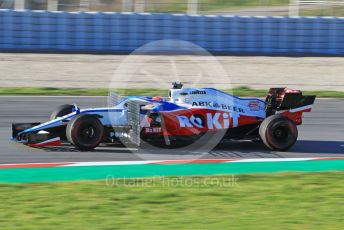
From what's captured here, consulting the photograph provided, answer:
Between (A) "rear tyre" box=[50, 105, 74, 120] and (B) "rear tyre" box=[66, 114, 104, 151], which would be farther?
(A) "rear tyre" box=[50, 105, 74, 120]

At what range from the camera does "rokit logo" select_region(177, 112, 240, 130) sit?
9.89m

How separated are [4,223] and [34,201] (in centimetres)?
84

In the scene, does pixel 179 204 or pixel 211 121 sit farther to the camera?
pixel 211 121

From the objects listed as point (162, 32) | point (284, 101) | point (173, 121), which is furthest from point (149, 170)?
point (162, 32)

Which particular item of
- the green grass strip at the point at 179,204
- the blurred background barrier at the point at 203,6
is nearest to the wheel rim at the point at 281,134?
the green grass strip at the point at 179,204

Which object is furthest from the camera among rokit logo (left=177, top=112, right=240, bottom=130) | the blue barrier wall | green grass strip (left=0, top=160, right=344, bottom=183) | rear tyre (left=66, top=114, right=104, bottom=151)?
the blue barrier wall

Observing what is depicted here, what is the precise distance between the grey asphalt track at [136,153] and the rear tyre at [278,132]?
14cm

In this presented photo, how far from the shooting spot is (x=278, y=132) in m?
10.1

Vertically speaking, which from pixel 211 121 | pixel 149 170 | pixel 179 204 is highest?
pixel 211 121
